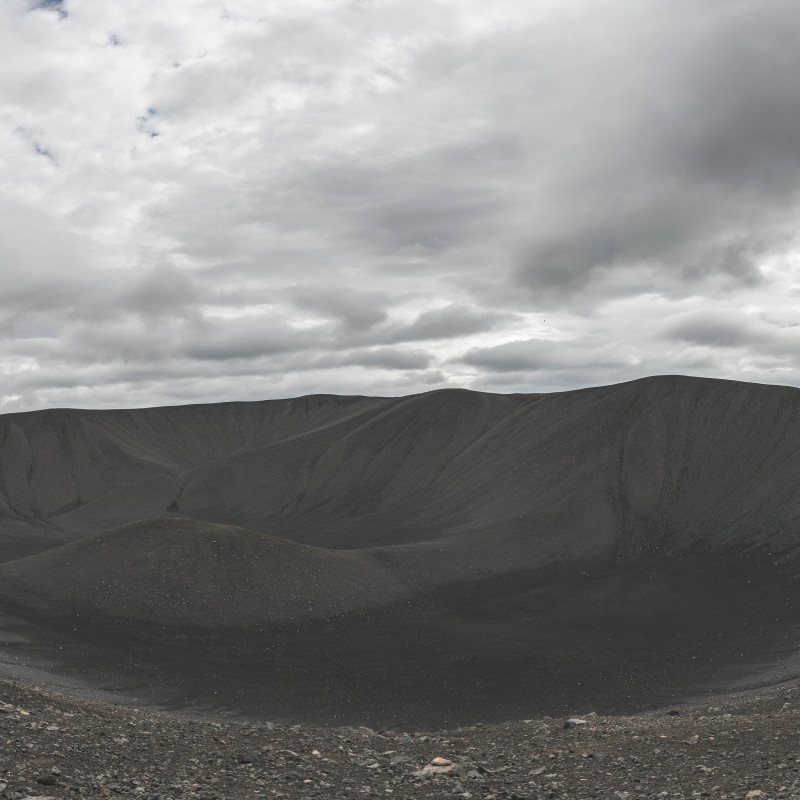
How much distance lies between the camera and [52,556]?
5688 cm

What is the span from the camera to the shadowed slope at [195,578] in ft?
155

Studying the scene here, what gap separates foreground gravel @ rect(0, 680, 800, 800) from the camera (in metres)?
11.4

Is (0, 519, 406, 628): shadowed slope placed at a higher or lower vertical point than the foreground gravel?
lower

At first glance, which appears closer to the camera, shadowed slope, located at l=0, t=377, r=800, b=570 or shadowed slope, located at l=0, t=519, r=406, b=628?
shadowed slope, located at l=0, t=519, r=406, b=628

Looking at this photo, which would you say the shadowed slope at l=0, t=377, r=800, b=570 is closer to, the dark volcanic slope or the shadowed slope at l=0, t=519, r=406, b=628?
the dark volcanic slope

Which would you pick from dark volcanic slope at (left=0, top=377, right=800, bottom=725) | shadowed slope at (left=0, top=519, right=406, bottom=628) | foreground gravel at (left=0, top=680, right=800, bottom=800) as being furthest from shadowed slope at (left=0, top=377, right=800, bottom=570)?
foreground gravel at (left=0, top=680, right=800, bottom=800)

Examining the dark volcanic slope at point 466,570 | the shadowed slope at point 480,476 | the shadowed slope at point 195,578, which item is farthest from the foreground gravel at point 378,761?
the shadowed slope at point 480,476

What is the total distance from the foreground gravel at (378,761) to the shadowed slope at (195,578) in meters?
30.1

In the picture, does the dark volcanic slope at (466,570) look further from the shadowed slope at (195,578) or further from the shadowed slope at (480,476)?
the shadowed slope at (480,476)

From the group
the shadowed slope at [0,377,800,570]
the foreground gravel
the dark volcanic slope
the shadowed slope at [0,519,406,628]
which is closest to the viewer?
the foreground gravel

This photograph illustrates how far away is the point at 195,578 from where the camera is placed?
5047 cm

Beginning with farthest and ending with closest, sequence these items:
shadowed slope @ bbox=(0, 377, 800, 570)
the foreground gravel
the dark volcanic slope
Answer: shadowed slope @ bbox=(0, 377, 800, 570)
the dark volcanic slope
the foreground gravel

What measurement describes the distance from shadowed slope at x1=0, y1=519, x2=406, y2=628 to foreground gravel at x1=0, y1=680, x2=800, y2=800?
3011cm

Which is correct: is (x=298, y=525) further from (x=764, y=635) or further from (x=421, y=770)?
(x=421, y=770)
